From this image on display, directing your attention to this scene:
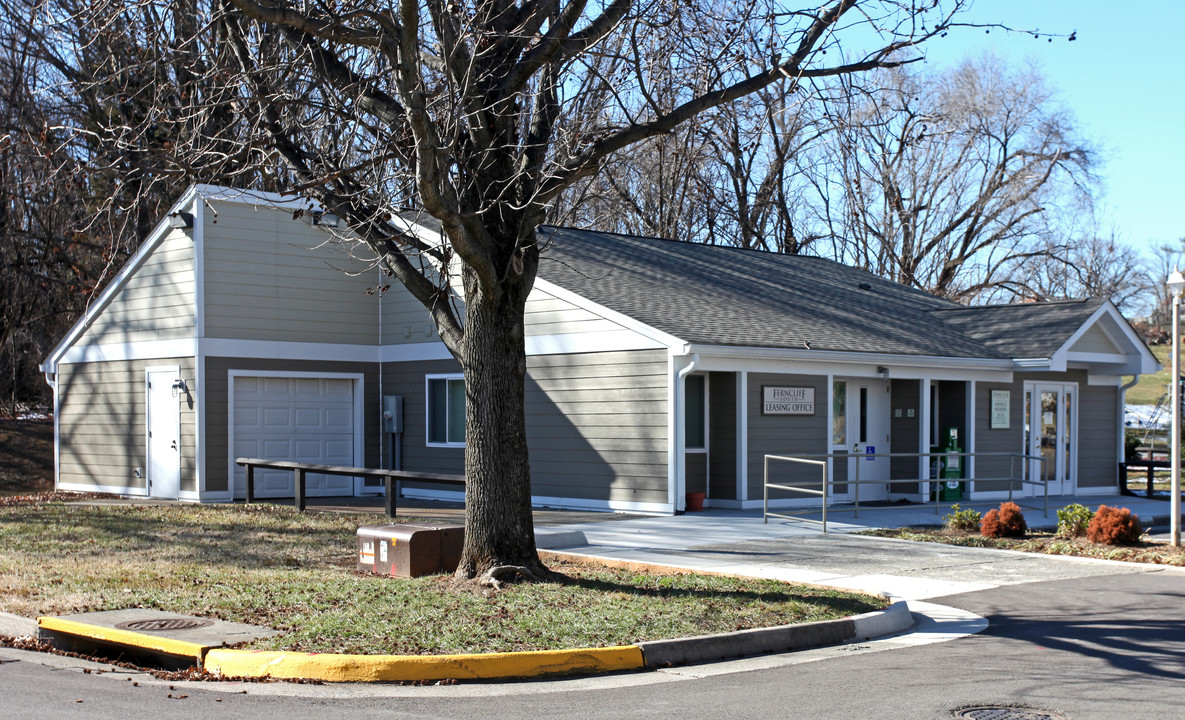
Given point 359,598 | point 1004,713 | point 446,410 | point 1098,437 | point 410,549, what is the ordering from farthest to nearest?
point 1098,437 < point 446,410 < point 410,549 < point 359,598 < point 1004,713

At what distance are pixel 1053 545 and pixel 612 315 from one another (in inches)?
300

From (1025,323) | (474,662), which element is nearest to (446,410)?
(1025,323)

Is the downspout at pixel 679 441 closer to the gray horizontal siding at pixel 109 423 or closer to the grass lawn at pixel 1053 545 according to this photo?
the grass lawn at pixel 1053 545

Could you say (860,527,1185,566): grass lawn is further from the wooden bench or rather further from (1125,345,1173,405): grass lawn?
(1125,345,1173,405): grass lawn

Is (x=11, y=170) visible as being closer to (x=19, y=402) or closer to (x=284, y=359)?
(x=284, y=359)

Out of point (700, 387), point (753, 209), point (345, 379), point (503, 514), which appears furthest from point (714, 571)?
point (753, 209)

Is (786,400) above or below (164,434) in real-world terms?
above

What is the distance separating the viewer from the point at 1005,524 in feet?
50.8

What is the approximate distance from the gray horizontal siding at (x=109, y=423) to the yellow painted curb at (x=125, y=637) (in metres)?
11.7

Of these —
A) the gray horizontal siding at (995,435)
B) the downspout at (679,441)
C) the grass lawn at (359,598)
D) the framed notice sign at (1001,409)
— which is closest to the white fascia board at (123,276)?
the grass lawn at (359,598)

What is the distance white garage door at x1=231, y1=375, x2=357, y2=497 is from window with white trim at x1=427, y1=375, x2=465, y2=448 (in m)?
1.82

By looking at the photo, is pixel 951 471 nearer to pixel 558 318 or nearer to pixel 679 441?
pixel 679 441

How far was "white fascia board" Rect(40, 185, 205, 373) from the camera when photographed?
20578 millimetres

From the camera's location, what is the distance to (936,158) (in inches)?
1604
